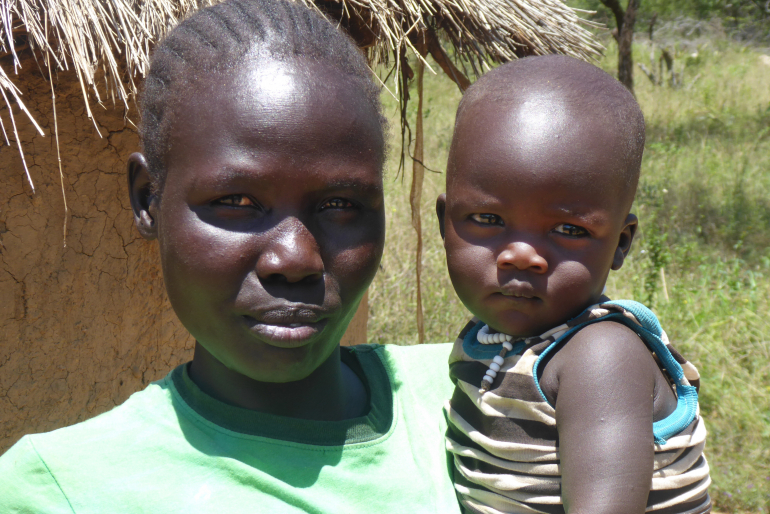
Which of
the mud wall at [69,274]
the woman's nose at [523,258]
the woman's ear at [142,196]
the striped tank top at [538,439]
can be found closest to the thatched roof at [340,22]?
the mud wall at [69,274]

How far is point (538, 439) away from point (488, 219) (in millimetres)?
456

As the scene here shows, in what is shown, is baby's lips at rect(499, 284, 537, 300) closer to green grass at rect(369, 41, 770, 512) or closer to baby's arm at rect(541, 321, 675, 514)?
baby's arm at rect(541, 321, 675, 514)

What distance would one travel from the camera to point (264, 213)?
3.99 ft

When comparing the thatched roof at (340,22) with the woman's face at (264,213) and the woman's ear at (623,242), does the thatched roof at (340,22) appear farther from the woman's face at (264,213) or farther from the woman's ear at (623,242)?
the woman's ear at (623,242)

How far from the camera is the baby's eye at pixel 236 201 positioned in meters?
1.21

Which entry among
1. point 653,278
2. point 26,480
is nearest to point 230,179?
point 26,480

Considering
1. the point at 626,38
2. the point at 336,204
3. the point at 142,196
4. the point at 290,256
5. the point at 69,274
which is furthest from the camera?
the point at 626,38

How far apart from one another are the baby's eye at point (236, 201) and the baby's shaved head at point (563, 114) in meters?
0.55

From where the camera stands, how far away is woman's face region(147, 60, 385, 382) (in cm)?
119

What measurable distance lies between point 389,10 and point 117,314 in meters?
1.54

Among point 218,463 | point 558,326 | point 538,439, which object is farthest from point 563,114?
point 218,463

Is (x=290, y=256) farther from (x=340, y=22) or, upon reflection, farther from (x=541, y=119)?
(x=340, y=22)

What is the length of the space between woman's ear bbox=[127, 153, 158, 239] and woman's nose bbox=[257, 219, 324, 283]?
28cm

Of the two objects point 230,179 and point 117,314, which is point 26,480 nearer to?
point 230,179
